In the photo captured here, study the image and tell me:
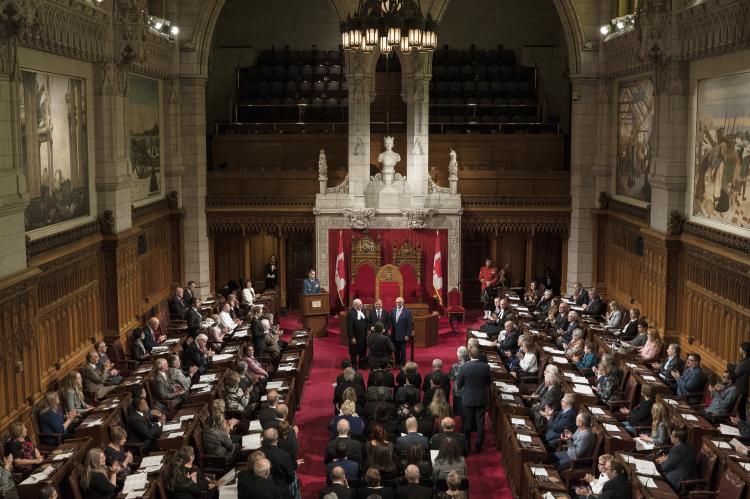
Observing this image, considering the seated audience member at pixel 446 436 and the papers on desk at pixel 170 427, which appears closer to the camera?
the seated audience member at pixel 446 436

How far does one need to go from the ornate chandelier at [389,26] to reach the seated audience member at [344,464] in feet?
20.9

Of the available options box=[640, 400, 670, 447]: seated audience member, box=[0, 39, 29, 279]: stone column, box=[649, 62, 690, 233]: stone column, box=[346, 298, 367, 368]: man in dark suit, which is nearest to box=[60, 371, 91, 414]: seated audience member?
box=[0, 39, 29, 279]: stone column

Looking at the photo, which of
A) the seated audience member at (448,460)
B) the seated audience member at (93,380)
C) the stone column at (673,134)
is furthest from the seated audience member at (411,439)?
the stone column at (673,134)

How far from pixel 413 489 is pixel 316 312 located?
12.1 metres

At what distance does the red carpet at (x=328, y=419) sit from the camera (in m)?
12.9

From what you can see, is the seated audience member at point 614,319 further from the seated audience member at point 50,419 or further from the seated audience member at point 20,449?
the seated audience member at point 20,449

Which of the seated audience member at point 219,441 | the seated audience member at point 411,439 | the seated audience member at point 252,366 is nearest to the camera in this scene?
the seated audience member at point 411,439

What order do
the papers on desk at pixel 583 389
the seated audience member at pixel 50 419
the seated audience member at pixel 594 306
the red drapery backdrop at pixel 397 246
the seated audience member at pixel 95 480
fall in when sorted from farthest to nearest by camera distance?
the red drapery backdrop at pixel 397 246 < the seated audience member at pixel 594 306 < the papers on desk at pixel 583 389 < the seated audience member at pixel 50 419 < the seated audience member at pixel 95 480

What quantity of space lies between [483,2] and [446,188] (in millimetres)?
8756

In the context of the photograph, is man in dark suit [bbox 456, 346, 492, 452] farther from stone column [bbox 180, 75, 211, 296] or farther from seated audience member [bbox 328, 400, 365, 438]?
stone column [bbox 180, 75, 211, 296]

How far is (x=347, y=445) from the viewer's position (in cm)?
1112

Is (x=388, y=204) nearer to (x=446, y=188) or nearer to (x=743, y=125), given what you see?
(x=446, y=188)

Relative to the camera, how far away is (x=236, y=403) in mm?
13789

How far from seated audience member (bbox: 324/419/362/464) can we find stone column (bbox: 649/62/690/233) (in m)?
9.09
